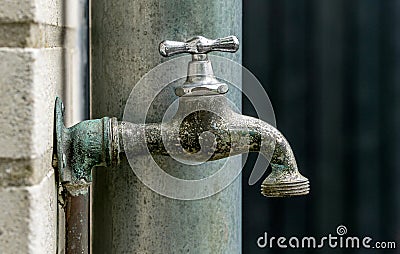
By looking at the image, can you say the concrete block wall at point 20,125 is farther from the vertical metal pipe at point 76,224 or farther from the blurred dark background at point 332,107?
the blurred dark background at point 332,107

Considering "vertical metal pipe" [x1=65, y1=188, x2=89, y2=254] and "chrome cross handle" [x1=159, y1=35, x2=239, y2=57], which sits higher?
"chrome cross handle" [x1=159, y1=35, x2=239, y2=57]

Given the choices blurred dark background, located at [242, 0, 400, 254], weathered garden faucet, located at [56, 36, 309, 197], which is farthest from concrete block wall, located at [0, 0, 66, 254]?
blurred dark background, located at [242, 0, 400, 254]

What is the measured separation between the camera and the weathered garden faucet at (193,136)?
0.81 meters

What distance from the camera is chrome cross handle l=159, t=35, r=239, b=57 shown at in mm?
806

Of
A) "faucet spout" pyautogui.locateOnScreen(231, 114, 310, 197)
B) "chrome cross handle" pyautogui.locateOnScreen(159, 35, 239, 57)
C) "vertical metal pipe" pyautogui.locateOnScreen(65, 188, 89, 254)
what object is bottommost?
"vertical metal pipe" pyautogui.locateOnScreen(65, 188, 89, 254)

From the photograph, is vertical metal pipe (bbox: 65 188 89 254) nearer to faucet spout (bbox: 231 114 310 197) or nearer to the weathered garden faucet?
the weathered garden faucet

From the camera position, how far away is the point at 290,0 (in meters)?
1.92

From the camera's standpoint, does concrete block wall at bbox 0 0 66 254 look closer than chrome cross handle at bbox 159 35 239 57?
Yes

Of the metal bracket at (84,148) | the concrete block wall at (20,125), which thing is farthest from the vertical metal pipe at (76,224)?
the concrete block wall at (20,125)

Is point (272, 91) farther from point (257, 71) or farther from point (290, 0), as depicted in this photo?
point (290, 0)

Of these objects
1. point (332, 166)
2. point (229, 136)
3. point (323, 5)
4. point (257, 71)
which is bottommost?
point (332, 166)

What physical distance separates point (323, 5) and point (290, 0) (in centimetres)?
10

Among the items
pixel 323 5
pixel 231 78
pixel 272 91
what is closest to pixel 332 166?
pixel 272 91

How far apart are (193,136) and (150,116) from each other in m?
0.08
